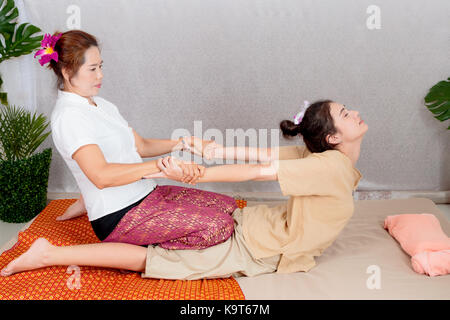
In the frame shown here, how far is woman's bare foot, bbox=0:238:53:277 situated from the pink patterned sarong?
242 mm

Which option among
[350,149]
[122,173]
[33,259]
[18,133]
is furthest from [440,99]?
[18,133]

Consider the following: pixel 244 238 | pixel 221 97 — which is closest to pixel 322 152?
pixel 244 238

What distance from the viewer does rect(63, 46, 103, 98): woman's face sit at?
6.18ft

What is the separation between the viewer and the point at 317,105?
191 cm

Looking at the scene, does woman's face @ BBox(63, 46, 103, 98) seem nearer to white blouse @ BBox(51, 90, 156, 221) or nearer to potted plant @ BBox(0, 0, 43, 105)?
white blouse @ BBox(51, 90, 156, 221)

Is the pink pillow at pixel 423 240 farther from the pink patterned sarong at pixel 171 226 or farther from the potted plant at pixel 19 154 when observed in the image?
the potted plant at pixel 19 154

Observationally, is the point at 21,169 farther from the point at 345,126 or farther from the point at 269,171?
the point at 345,126

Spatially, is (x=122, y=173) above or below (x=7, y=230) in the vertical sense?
above

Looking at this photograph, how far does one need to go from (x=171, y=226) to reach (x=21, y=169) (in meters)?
1.25

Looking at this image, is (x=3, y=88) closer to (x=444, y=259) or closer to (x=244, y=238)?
(x=244, y=238)

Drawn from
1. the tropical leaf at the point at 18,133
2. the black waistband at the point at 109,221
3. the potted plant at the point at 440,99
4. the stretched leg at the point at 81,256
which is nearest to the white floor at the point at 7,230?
the tropical leaf at the point at 18,133

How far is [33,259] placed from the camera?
185 centimetres

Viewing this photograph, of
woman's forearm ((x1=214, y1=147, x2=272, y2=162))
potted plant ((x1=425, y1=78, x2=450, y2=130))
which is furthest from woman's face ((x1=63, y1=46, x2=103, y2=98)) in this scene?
potted plant ((x1=425, y1=78, x2=450, y2=130))

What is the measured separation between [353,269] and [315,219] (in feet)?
1.00
